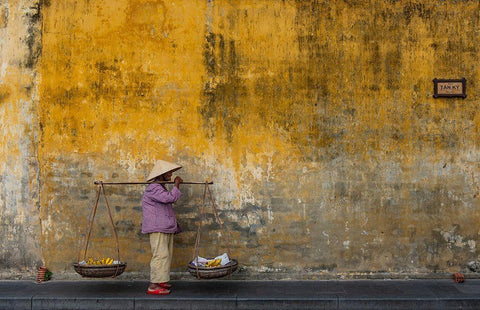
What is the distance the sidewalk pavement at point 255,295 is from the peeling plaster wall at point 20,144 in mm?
493

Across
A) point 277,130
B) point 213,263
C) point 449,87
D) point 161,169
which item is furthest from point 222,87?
point 449,87

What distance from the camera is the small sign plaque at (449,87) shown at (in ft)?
22.6

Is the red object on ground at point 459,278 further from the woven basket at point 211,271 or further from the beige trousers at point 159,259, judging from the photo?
the beige trousers at point 159,259

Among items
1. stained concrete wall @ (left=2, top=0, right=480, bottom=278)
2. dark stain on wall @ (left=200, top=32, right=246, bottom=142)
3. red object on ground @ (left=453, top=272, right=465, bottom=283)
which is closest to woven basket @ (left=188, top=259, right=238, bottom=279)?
stained concrete wall @ (left=2, top=0, right=480, bottom=278)

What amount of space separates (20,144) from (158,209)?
7.18 feet

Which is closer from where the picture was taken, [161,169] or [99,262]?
[161,169]

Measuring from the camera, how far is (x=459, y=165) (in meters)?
6.91

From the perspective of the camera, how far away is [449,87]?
689 centimetres

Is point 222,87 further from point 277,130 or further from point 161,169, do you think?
point 161,169

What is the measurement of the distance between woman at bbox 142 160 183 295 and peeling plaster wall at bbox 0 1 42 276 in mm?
1752

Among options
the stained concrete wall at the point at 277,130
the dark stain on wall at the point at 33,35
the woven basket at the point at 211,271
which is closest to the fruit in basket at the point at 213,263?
the woven basket at the point at 211,271

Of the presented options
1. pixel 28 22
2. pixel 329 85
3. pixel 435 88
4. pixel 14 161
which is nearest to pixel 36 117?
pixel 14 161

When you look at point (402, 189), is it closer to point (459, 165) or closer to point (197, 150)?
point (459, 165)

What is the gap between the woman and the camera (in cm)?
614
